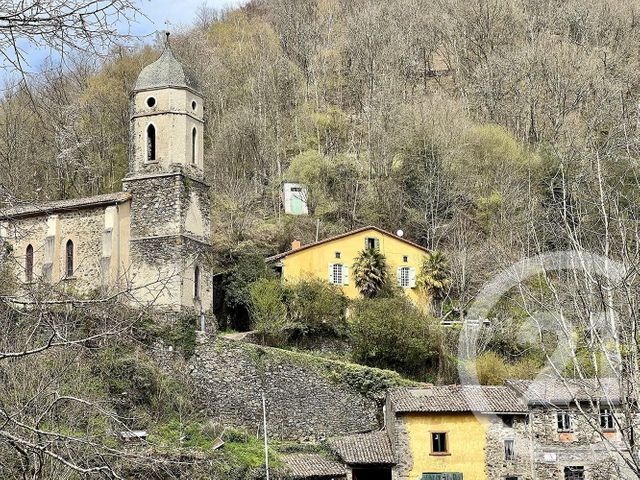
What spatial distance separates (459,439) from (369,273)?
928cm

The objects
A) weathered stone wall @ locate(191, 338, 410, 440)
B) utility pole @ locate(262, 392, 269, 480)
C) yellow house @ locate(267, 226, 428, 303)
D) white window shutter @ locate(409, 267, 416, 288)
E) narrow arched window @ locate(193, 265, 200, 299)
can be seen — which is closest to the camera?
utility pole @ locate(262, 392, 269, 480)

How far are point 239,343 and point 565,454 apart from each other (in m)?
11.6

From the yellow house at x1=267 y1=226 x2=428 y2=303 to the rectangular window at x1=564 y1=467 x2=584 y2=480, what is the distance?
1088 cm

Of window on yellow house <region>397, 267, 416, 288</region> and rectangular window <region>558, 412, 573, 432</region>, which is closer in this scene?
rectangular window <region>558, 412, 573, 432</region>

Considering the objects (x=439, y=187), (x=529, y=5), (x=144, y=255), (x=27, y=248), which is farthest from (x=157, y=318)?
(x=529, y=5)

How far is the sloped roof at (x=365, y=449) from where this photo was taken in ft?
97.2

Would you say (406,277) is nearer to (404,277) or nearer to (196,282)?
(404,277)

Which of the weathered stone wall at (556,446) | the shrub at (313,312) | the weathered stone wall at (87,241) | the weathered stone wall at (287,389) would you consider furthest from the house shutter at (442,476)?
the weathered stone wall at (87,241)

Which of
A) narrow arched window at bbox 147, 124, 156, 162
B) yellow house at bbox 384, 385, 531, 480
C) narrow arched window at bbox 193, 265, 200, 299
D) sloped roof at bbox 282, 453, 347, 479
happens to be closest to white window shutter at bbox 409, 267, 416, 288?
yellow house at bbox 384, 385, 531, 480

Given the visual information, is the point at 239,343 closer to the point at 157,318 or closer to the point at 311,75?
the point at 157,318

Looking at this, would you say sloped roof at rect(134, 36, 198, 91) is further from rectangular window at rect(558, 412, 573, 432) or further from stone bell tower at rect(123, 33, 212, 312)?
rectangular window at rect(558, 412, 573, 432)

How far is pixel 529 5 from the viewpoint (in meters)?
60.8

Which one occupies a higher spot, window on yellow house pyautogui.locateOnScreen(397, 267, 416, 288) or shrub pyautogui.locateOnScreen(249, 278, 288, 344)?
window on yellow house pyautogui.locateOnScreen(397, 267, 416, 288)

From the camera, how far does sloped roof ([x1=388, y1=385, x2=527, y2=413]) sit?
30766 millimetres
